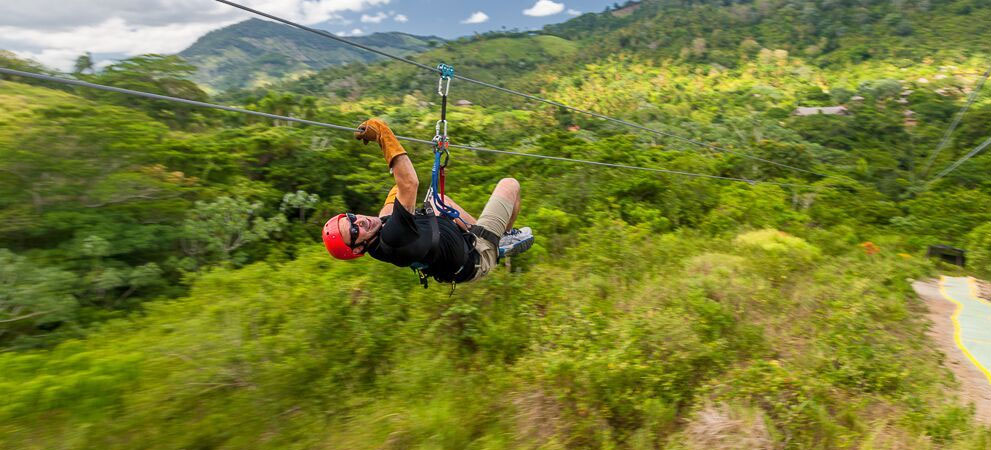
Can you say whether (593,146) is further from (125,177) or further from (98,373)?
(98,373)

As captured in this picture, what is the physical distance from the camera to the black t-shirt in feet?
9.80

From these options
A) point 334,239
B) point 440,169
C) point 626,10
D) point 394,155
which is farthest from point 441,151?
point 626,10

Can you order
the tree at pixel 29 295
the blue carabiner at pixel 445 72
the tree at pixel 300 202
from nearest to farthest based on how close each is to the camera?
the blue carabiner at pixel 445 72 < the tree at pixel 29 295 < the tree at pixel 300 202

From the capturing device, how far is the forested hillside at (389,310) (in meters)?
4.25

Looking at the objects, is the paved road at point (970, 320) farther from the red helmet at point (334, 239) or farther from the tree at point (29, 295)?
the tree at point (29, 295)

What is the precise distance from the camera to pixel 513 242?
4.12 metres

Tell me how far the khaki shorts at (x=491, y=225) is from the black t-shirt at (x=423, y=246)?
0.10 m

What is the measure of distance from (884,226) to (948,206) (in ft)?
6.43

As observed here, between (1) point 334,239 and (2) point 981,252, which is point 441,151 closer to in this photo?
(1) point 334,239

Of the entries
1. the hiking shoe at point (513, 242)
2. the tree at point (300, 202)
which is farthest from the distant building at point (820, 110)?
the hiking shoe at point (513, 242)

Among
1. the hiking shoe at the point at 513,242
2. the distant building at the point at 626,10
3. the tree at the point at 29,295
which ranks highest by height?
the distant building at the point at 626,10

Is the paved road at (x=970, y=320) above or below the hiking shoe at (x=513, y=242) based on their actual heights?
below

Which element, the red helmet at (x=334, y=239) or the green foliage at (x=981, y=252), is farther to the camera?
the green foliage at (x=981, y=252)

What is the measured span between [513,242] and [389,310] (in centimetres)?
244
